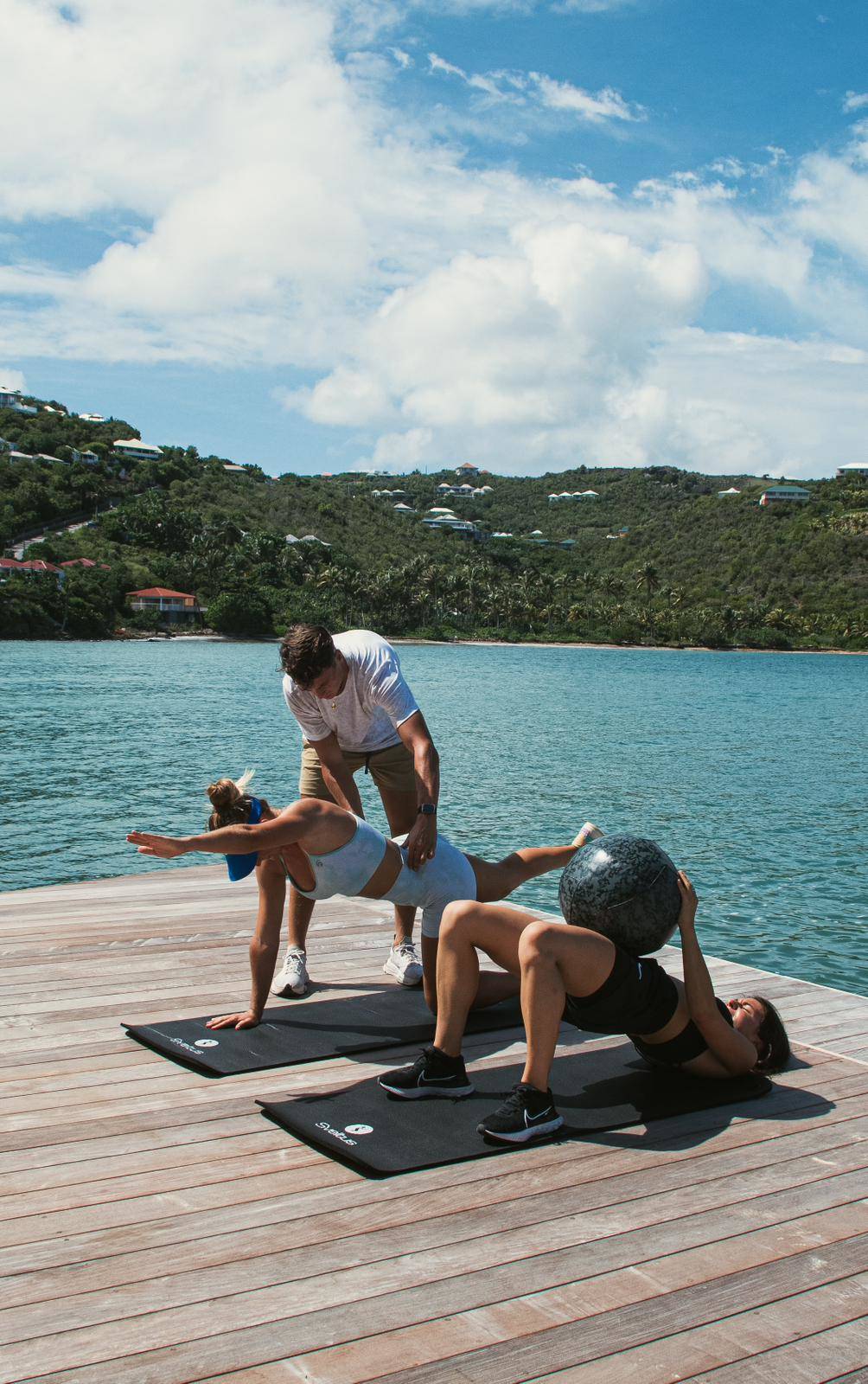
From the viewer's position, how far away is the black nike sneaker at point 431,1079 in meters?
3.85

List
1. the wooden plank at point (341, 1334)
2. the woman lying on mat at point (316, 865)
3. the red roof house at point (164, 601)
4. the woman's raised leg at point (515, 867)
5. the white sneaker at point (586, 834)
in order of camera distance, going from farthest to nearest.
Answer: the red roof house at point (164, 601) < the white sneaker at point (586, 834) < the woman's raised leg at point (515, 867) < the woman lying on mat at point (316, 865) < the wooden plank at point (341, 1334)

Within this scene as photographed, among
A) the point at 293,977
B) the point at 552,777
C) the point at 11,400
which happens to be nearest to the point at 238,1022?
the point at 293,977

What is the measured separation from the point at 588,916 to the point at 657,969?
1.10 ft

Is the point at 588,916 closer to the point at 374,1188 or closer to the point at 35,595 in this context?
the point at 374,1188

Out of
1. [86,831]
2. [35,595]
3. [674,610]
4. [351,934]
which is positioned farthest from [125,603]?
[351,934]

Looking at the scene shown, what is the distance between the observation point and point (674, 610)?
108188 mm

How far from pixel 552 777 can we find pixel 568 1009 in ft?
67.6

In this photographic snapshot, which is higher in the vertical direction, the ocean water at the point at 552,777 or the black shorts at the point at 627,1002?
the black shorts at the point at 627,1002

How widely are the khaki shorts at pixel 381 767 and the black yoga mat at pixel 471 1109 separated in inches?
61.2

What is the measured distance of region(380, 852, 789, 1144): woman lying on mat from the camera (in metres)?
Result: 3.39

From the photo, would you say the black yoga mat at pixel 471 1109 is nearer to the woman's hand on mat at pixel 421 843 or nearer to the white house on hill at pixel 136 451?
the woman's hand on mat at pixel 421 843

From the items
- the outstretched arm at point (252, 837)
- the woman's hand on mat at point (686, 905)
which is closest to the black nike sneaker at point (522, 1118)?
the woman's hand on mat at point (686, 905)

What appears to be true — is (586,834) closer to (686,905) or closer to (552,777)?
(686,905)

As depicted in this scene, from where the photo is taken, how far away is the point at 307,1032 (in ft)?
15.0
